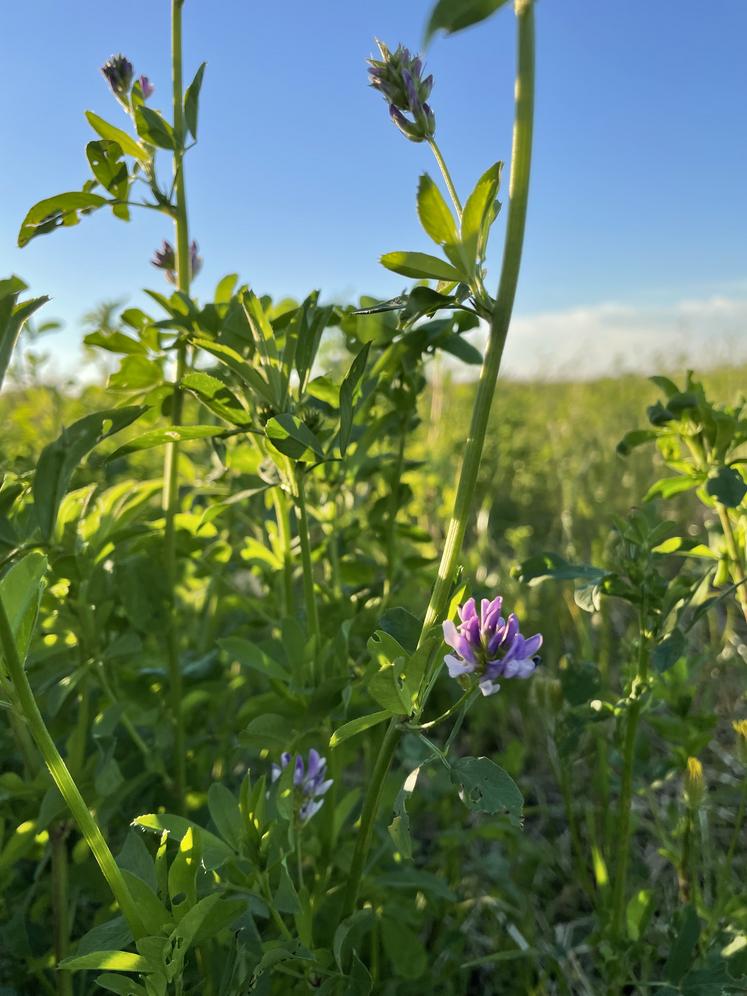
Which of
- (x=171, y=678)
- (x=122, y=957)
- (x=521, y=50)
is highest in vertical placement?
(x=521, y=50)

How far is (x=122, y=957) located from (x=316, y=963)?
24 centimetres

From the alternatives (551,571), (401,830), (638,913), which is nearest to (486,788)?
(401,830)

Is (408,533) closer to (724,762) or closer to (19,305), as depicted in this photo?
(19,305)

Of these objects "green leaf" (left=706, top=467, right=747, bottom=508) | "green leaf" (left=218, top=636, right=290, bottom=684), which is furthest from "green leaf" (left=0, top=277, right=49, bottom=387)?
"green leaf" (left=706, top=467, right=747, bottom=508)

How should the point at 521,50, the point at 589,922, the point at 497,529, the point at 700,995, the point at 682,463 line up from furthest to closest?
the point at 497,529 < the point at 589,922 < the point at 682,463 < the point at 700,995 < the point at 521,50

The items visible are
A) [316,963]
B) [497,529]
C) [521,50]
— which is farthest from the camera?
[497,529]

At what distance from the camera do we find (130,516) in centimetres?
110

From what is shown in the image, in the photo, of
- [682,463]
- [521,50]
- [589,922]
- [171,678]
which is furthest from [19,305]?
[589,922]

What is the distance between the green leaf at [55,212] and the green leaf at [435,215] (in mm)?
469

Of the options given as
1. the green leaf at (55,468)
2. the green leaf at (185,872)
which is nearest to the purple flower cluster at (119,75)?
the green leaf at (55,468)

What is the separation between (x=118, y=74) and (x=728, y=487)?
903 mm

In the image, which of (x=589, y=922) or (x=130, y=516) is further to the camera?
(x=589, y=922)

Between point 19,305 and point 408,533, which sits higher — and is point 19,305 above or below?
above

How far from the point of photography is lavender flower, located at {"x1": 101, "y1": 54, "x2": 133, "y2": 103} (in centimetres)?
103
